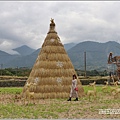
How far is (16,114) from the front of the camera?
9.55 m

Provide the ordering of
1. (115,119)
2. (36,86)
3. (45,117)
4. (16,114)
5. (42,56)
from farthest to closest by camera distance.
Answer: (42,56) < (36,86) < (16,114) < (45,117) < (115,119)

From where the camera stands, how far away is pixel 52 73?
50.8 ft

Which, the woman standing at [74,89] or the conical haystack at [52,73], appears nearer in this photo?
the woman standing at [74,89]

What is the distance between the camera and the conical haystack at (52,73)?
15.0 meters

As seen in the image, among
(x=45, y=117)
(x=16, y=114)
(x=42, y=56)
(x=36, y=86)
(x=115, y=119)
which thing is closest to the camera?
(x=115, y=119)

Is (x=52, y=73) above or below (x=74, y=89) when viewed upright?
above

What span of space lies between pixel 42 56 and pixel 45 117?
7577 mm

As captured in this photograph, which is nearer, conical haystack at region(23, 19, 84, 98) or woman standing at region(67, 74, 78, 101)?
woman standing at region(67, 74, 78, 101)

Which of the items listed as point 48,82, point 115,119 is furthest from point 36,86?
point 115,119

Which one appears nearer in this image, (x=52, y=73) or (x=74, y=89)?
(x=74, y=89)

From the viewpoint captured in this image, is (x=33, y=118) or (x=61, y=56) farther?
(x=61, y=56)

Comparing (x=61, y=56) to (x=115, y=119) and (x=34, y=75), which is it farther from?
(x=115, y=119)

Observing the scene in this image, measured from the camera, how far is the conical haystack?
1495cm

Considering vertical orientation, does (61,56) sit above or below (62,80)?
above
